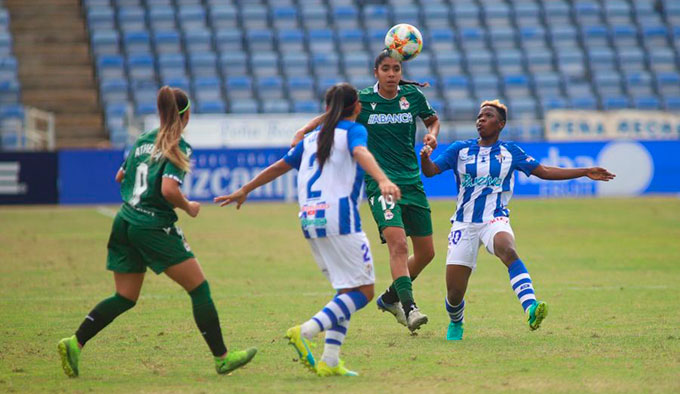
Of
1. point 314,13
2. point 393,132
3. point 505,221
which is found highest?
point 314,13

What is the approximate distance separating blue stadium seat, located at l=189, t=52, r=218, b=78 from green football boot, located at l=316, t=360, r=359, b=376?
28.1 m

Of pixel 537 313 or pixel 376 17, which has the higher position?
pixel 376 17

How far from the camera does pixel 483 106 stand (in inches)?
335

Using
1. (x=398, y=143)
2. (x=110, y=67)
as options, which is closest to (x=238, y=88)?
(x=110, y=67)

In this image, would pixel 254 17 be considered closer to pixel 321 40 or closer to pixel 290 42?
pixel 290 42

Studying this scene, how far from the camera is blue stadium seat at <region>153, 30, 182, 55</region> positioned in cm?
3477

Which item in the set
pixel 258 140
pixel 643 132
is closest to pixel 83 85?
pixel 258 140

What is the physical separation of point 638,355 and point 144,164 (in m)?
3.80

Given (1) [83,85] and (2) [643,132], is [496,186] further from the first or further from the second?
(1) [83,85]

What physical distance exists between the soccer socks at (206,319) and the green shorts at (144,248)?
271mm

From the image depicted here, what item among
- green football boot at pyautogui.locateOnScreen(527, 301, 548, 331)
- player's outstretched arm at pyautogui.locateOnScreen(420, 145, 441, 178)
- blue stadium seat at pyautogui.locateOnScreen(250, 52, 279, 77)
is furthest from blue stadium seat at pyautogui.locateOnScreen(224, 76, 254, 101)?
green football boot at pyautogui.locateOnScreen(527, 301, 548, 331)

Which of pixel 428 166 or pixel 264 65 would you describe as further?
pixel 264 65

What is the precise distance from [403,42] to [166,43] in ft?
87.9

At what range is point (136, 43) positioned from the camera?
114 ft
